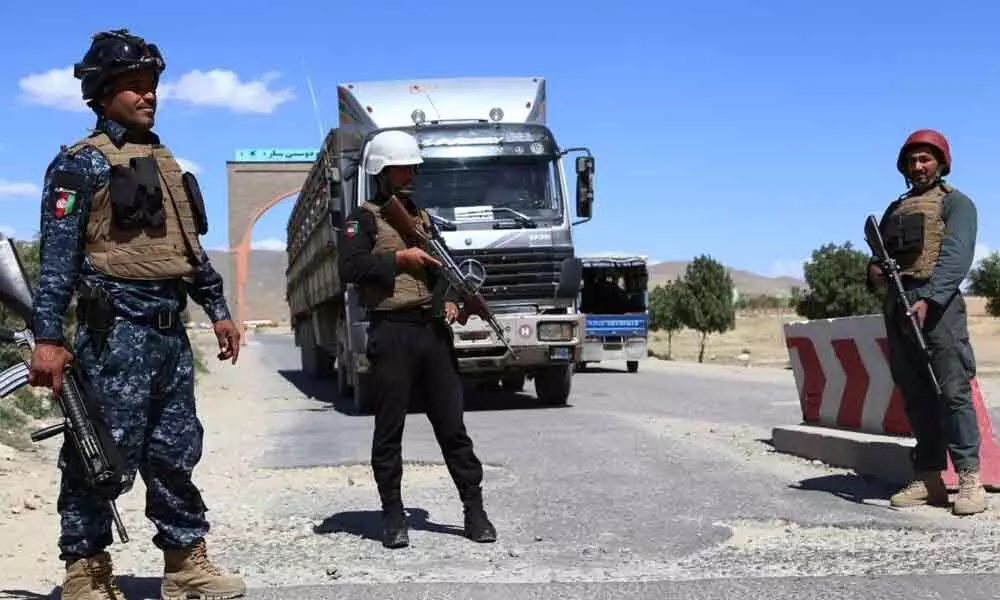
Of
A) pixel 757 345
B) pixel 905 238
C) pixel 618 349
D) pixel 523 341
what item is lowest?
pixel 757 345

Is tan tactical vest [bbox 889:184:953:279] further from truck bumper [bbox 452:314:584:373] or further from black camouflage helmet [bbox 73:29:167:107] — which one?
truck bumper [bbox 452:314:584:373]

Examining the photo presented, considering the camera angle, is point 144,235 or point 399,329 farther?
point 399,329

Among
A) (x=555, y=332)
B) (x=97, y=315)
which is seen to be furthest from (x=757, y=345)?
(x=97, y=315)

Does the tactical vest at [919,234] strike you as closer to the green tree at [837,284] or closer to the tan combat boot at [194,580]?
the tan combat boot at [194,580]

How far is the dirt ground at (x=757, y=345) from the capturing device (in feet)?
123

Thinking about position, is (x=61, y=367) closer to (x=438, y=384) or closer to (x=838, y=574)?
(x=438, y=384)

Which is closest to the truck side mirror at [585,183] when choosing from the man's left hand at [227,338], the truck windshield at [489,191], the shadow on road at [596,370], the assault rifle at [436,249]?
the truck windshield at [489,191]

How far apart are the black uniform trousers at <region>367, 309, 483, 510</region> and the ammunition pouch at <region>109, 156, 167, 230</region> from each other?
5.25ft

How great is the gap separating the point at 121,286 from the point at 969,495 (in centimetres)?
430

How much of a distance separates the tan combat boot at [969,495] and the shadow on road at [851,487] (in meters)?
0.60

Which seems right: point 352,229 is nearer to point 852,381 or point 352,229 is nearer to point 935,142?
point 935,142

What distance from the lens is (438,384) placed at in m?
5.59

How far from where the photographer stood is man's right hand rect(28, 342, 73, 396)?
3.88 metres

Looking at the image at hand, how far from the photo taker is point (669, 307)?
40750 millimetres
